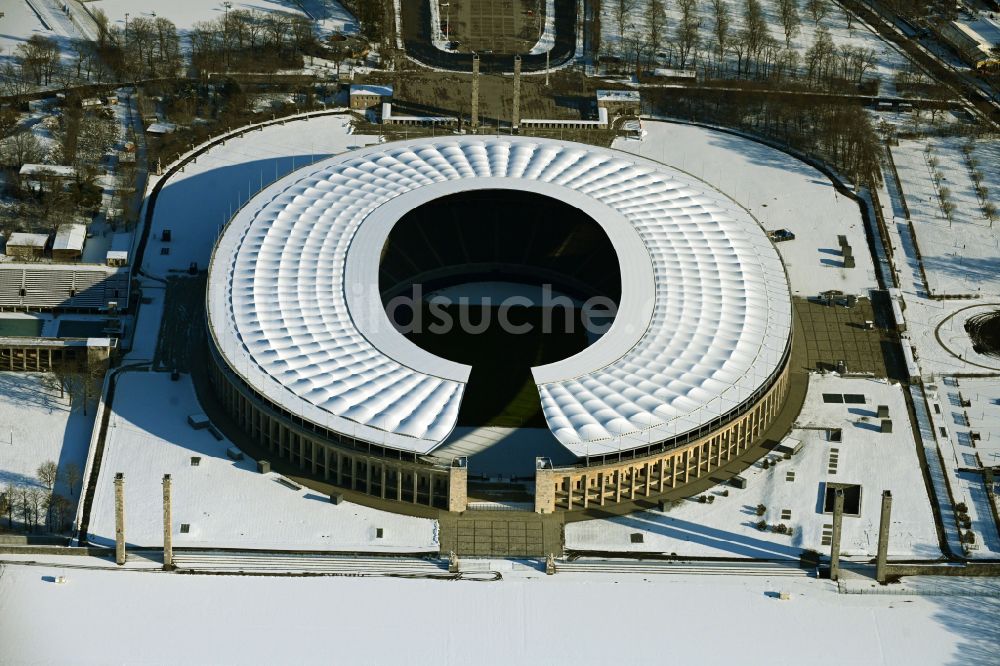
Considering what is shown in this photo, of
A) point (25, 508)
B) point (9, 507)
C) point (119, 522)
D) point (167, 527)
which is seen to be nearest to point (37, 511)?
point (25, 508)

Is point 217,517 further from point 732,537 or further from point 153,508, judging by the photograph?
point 732,537

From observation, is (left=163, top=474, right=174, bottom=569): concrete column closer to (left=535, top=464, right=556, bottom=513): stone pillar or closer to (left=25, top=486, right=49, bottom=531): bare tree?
(left=25, top=486, right=49, bottom=531): bare tree

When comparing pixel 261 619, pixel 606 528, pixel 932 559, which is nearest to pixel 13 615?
pixel 261 619

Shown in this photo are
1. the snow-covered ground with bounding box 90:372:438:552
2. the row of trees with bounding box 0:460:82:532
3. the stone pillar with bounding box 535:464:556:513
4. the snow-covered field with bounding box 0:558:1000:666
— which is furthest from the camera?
the row of trees with bounding box 0:460:82:532

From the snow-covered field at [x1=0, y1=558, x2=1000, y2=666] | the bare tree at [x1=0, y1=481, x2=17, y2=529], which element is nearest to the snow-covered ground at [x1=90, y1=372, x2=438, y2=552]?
the snow-covered field at [x1=0, y1=558, x2=1000, y2=666]

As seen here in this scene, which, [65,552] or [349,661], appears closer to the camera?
[349,661]

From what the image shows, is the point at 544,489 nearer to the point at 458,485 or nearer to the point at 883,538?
the point at 458,485

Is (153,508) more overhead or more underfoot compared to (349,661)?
more overhead
